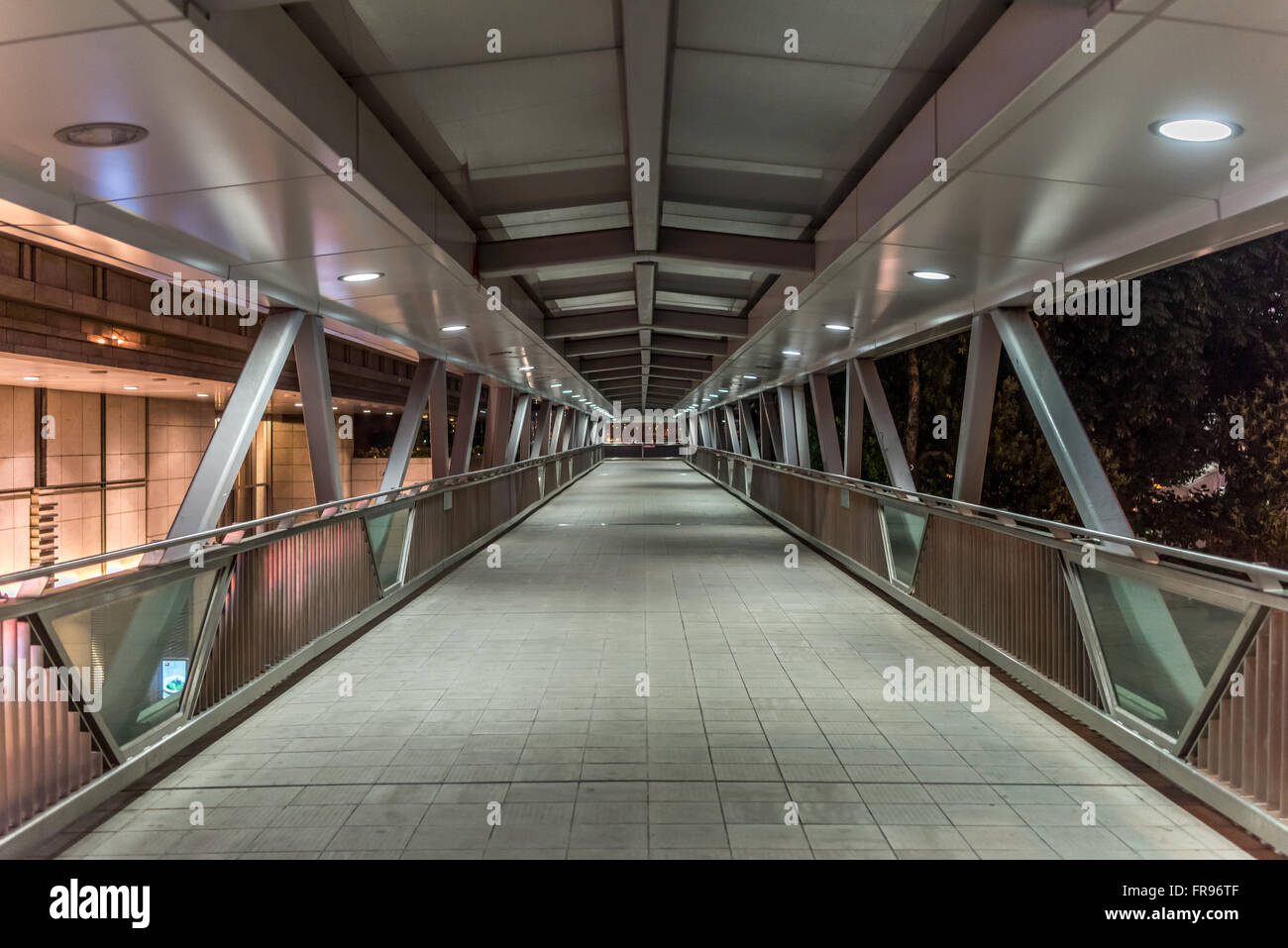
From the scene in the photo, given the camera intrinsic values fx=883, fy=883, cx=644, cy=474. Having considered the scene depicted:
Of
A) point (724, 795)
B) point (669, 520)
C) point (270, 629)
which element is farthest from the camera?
point (669, 520)

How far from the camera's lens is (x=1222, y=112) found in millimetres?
3303

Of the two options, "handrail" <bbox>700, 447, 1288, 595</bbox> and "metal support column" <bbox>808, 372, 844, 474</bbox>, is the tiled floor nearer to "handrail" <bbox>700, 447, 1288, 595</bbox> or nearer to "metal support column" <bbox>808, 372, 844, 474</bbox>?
"handrail" <bbox>700, 447, 1288, 595</bbox>

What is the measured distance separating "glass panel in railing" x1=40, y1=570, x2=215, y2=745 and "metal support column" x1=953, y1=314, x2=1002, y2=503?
6753mm

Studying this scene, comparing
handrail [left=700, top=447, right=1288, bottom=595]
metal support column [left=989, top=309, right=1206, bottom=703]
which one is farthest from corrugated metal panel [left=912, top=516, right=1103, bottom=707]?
metal support column [left=989, top=309, right=1206, bottom=703]

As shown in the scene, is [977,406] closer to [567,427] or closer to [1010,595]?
[1010,595]

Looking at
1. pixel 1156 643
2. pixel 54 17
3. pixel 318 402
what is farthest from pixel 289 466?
pixel 1156 643

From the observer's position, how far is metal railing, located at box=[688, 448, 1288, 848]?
345cm

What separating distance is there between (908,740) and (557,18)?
4.02m

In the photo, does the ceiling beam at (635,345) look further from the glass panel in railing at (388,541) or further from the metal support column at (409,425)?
the glass panel in railing at (388,541)

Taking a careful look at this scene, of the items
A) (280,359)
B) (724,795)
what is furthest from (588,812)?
(280,359)

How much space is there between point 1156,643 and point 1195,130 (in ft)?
7.64

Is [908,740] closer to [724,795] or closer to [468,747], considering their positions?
[724,795]

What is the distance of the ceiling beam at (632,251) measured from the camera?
311 inches

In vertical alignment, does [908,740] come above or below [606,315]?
below
